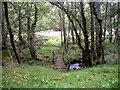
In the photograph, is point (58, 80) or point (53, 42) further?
point (53, 42)

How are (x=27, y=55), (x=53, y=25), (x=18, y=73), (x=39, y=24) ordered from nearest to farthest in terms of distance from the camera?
(x=18, y=73) → (x=27, y=55) → (x=39, y=24) → (x=53, y=25)

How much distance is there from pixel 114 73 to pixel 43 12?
46.8ft

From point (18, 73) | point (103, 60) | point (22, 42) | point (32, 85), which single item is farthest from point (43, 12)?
point (32, 85)

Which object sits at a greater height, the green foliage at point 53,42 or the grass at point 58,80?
the grass at point 58,80

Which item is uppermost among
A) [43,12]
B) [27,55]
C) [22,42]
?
[43,12]

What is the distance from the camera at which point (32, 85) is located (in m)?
9.45

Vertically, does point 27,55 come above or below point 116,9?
below

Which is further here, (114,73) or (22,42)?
(22,42)

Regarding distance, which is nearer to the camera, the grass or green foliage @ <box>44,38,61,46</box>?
the grass

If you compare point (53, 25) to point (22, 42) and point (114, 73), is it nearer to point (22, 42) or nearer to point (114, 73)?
point (22, 42)

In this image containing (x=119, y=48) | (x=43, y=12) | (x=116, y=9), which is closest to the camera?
(x=119, y=48)

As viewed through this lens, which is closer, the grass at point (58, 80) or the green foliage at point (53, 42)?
the grass at point (58, 80)

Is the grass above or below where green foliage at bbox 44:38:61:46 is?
above

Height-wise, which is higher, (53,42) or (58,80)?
(58,80)
